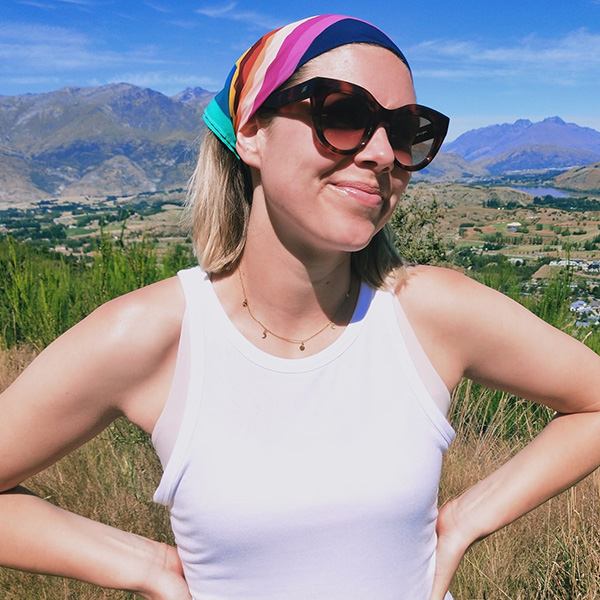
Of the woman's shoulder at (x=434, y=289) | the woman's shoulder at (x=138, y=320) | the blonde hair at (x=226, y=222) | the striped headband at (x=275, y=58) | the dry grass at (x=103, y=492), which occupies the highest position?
the striped headband at (x=275, y=58)

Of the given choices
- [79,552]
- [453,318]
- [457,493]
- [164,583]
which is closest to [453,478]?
[457,493]

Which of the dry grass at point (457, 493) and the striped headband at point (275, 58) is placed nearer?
the striped headband at point (275, 58)

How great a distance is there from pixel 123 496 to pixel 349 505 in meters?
1.86

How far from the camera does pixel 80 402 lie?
3.45 ft

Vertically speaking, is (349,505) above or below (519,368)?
below

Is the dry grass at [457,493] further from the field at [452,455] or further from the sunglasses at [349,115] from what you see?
the sunglasses at [349,115]

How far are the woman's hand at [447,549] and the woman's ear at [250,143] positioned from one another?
946mm

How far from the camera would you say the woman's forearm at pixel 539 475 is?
1.30 m

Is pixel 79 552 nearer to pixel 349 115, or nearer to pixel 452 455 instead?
pixel 349 115

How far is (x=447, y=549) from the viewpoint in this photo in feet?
4.09

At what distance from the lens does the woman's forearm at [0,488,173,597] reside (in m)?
1.09

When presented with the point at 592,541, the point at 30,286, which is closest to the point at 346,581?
the point at 592,541

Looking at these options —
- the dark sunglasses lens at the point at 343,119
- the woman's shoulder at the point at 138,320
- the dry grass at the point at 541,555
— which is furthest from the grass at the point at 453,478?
the dark sunglasses lens at the point at 343,119

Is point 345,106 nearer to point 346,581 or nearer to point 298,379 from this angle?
point 298,379
